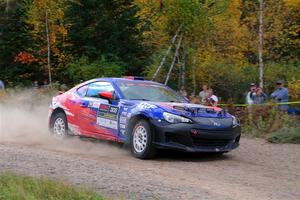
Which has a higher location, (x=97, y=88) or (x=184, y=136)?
(x=97, y=88)

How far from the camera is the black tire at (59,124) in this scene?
1286 centimetres

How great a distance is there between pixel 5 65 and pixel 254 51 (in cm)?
1526

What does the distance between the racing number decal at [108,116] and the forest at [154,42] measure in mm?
10586

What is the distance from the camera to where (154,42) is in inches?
1120

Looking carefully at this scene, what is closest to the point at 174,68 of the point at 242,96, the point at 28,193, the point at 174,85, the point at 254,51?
the point at 174,85

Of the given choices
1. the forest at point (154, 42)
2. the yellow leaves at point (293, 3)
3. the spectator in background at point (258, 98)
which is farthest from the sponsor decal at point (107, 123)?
the yellow leaves at point (293, 3)

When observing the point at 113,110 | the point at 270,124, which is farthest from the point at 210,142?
the point at 270,124

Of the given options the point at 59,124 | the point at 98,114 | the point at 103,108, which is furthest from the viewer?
the point at 59,124

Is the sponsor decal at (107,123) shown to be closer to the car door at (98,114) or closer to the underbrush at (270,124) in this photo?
the car door at (98,114)

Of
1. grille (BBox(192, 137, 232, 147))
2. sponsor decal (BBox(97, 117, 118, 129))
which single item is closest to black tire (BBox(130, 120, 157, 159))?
sponsor decal (BBox(97, 117, 118, 129))

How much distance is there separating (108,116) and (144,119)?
3.69 feet

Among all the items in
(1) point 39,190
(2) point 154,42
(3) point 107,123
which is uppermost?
(2) point 154,42

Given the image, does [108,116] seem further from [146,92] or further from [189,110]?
[189,110]

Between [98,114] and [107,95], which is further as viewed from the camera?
[98,114]
